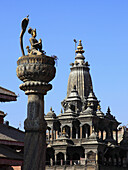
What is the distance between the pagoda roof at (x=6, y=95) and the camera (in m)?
26.5

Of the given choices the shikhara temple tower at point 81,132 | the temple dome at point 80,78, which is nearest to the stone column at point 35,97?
the shikhara temple tower at point 81,132

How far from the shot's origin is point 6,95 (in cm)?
2659

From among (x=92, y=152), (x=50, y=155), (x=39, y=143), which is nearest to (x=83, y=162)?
(x=92, y=152)

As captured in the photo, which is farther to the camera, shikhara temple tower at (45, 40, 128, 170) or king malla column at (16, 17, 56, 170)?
shikhara temple tower at (45, 40, 128, 170)

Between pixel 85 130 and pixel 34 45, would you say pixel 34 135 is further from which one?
pixel 85 130

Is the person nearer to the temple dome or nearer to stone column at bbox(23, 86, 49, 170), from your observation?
stone column at bbox(23, 86, 49, 170)

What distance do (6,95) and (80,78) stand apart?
132 ft

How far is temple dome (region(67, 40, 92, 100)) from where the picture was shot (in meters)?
66.2

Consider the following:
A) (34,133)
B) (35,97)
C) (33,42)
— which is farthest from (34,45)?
(34,133)

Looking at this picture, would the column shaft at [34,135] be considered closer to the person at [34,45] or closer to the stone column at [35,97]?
the stone column at [35,97]

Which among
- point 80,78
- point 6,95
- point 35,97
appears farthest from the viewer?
point 80,78

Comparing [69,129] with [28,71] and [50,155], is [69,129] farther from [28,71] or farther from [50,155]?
[28,71]

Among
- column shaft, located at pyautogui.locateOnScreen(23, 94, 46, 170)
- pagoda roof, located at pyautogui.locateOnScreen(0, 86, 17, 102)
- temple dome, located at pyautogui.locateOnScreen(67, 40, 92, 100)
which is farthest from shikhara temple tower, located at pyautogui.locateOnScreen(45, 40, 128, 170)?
column shaft, located at pyautogui.locateOnScreen(23, 94, 46, 170)

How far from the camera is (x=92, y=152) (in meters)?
57.7
